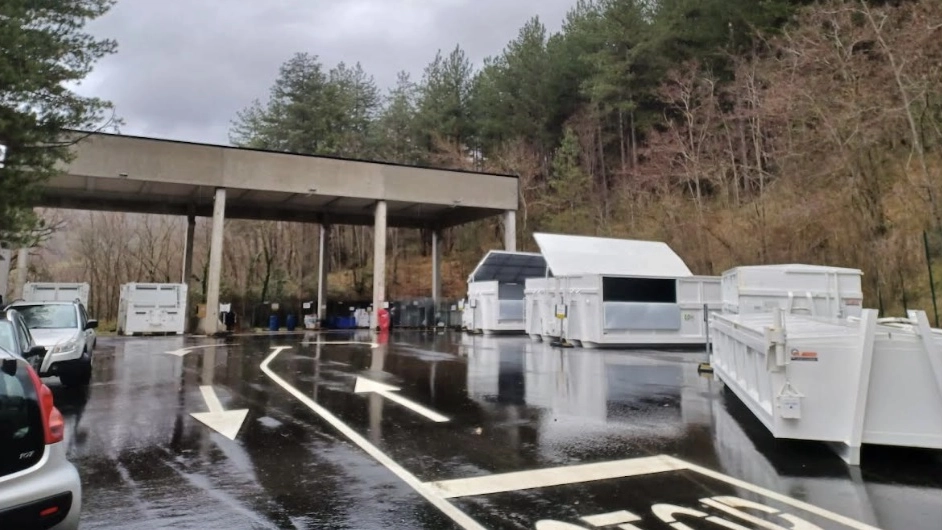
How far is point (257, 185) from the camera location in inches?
1019

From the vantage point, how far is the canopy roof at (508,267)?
2441 centimetres

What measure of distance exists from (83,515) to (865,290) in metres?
20.5

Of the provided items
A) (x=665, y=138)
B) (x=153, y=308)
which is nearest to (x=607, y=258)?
(x=665, y=138)

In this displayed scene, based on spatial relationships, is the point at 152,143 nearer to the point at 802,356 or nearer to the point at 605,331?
the point at 605,331

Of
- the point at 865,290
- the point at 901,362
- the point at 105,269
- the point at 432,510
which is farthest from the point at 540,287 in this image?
the point at 105,269

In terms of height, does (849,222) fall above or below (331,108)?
below

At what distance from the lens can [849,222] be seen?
1867 centimetres

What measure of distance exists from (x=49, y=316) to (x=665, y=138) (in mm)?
26285

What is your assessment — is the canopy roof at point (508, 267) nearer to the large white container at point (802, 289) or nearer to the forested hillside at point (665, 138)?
the forested hillside at point (665, 138)

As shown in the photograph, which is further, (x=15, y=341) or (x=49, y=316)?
(x=49, y=316)

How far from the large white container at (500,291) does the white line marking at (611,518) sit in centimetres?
1931

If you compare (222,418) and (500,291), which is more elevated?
(500,291)

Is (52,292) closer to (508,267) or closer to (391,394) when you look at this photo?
(508,267)

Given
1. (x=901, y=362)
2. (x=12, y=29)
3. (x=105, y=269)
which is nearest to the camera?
(x=901, y=362)
